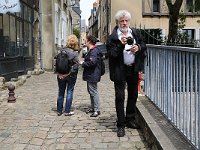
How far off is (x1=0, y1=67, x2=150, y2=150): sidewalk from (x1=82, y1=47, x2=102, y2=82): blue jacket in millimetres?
841

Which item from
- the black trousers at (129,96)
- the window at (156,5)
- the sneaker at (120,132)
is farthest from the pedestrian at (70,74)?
the window at (156,5)

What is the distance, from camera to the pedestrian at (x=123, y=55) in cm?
625

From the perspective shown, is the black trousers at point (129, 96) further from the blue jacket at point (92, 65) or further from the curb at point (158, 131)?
the blue jacket at point (92, 65)

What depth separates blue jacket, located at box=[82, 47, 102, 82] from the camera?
8180 mm

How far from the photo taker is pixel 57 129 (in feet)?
23.9

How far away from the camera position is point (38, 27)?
874 inches

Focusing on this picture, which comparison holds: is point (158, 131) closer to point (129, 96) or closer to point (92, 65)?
point (129, 96)

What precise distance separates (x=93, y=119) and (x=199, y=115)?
400 cm

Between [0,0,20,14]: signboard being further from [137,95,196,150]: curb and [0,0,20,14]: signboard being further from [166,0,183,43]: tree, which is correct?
[137,95,196,150]: curb

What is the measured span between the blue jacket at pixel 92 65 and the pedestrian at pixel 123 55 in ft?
5.40

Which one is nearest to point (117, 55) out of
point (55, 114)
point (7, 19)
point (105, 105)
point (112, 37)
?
point (112, 37)

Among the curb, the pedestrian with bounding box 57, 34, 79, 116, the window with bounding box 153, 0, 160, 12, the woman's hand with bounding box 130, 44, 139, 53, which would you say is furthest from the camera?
the window with bounding box 153, 0, 160, 12

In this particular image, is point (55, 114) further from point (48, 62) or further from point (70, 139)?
point (48, 62)

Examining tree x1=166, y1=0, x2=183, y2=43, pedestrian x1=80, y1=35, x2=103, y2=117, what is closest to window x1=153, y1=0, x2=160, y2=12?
tree x1=166, y1=0, x2=183, y2=43
